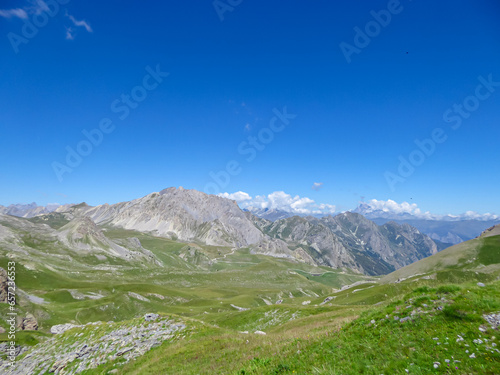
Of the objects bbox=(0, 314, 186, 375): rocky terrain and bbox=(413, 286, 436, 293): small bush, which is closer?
bbox=(413, 286, 436, 293): small bush

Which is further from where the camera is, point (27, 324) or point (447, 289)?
point (27, 324)

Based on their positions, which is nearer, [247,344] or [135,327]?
[247,344]

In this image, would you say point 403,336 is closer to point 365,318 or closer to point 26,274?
point 365,318

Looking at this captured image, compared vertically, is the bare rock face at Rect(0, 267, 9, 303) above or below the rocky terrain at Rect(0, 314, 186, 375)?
above

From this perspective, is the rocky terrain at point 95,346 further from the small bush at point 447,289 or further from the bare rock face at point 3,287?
the bare rock face at point 3,287

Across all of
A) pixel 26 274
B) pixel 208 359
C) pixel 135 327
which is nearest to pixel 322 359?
pixel 208 359

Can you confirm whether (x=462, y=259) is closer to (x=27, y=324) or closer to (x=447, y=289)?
(x=447, y=289)

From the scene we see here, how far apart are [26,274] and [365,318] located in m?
176

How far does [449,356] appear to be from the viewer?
11.0 metres

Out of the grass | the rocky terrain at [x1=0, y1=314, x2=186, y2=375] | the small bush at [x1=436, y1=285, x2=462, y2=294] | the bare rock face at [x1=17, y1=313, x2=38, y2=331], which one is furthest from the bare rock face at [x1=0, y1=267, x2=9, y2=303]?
the small bush at [x1=436, y1=285, x2=462, y2=294]

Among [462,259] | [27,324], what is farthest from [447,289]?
[462,259]

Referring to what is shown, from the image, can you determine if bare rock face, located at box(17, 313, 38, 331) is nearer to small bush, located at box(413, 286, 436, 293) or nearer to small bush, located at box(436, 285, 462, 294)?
small bush, located at box(413, 286, 436, 293)

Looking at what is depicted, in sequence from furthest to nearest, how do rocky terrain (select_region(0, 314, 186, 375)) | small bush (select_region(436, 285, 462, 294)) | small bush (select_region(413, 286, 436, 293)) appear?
rocky terrain (select_region(0, 314, 186, 375)) < small bush (select_region(413, 286, 436, 293)) < small bush (select_region(436, 285, 462, 294))

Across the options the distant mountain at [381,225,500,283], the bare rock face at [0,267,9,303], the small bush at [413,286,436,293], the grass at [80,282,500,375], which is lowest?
the distant mountain at [381,225,500,283]
